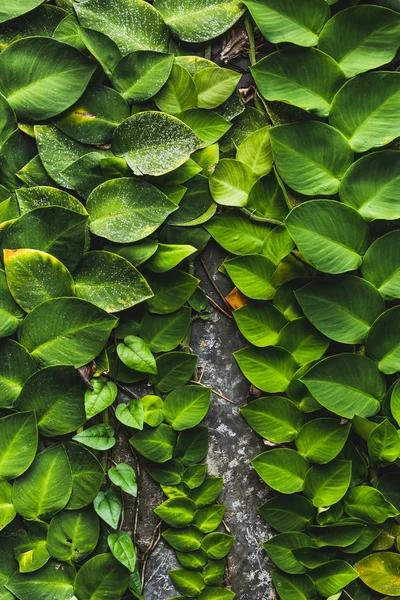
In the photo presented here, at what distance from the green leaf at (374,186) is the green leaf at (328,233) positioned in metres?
0.03

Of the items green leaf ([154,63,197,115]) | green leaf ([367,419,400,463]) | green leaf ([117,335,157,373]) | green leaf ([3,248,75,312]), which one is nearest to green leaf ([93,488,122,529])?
green leaf ([117,335,157,373])

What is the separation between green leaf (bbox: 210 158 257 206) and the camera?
1.04 metres

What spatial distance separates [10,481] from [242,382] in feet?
1.38

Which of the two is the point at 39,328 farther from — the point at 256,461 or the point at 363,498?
the point at 363,498

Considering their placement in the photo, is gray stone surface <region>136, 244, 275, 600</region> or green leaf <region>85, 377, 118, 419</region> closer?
green leaf <region>85, 377, 118, 419</region>

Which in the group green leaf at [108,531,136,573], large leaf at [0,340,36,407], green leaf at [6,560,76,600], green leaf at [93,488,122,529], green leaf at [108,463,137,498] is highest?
large leaf at [0,340,36,407]

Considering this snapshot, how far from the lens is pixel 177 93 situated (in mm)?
1022

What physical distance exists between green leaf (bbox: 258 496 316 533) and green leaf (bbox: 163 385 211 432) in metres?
0.19

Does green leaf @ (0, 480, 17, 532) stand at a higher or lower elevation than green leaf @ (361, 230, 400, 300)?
lower

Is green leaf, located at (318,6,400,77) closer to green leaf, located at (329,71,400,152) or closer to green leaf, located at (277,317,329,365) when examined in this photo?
green leaf, located at (329,71,400,152)

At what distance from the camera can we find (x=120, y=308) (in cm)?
98

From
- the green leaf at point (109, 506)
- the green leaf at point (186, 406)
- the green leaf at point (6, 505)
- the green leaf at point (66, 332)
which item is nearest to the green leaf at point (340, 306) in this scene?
the green leaf at point (186, 406)

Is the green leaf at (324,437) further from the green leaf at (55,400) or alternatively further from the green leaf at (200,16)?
the green leaf at (200,16)

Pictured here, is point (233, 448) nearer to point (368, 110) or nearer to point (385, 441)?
point (385, 441)
